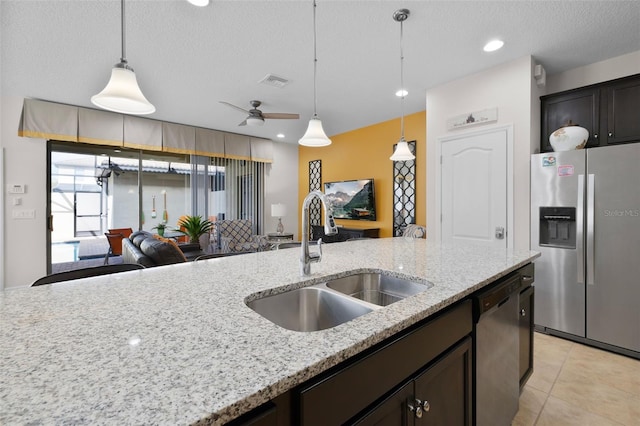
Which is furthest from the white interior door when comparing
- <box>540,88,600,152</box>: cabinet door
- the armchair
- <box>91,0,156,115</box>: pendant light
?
the armchair

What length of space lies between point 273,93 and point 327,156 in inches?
97.8

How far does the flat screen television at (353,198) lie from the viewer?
513cm

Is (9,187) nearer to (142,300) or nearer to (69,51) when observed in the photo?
(69,51)

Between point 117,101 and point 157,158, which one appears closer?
point 117,101

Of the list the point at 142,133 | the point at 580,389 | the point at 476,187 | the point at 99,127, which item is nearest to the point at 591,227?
the point at 476,187

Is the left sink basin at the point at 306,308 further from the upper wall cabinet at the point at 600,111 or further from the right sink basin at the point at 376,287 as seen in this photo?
the upper wall cabinet at the point at 600,111

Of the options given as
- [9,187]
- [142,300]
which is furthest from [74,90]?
[142,300]

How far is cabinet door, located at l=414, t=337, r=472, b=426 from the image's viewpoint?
36.8 inches

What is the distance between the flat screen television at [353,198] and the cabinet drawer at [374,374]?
13.5 feet

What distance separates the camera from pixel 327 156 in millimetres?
6145

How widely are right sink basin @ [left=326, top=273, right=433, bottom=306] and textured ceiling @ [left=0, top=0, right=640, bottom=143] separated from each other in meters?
1.97

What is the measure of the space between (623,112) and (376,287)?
3021mm

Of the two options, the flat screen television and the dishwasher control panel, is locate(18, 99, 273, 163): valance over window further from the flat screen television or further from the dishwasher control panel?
the dishwasher control panel

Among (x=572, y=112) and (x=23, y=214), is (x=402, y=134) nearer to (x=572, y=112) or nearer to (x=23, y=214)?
(x=572, y=112)
